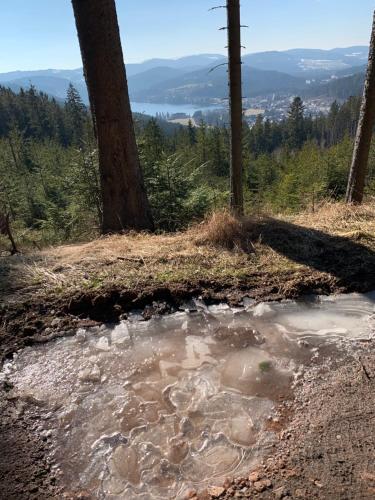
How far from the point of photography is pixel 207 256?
476 cm

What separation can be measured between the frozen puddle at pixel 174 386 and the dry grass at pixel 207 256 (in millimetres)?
535

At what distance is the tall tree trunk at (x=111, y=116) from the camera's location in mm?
5094

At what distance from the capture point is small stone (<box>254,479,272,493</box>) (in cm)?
217

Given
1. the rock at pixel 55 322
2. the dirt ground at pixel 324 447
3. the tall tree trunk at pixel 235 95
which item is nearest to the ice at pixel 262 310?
the dirt ground at pixel 324 447

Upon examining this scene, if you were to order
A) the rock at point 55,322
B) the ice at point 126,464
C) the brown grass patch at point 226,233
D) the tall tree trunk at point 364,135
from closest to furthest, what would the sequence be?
the ice at point 126,464
the rock at point 55,322
the brown grass patch at point 226,233
the tall tree trunk at point 364,135

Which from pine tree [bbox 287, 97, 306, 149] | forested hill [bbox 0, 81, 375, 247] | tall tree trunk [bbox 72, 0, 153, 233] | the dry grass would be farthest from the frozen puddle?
pine tree [bbox 287, 97, 306, 149]

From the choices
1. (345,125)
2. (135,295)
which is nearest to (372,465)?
(135,295)

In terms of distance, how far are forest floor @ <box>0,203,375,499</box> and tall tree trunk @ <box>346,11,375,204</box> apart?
598 millimetres

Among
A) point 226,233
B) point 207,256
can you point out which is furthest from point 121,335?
point 226,233

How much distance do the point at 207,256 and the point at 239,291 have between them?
788mm

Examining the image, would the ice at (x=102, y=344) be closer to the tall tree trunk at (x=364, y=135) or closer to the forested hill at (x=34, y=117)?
the tall tree trunk at (x=364, y=135)

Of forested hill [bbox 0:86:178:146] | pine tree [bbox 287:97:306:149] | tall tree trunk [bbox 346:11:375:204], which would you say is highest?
tall tree trunk [bbox 346:11:375:204]

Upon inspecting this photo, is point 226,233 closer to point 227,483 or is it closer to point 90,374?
point 90,374

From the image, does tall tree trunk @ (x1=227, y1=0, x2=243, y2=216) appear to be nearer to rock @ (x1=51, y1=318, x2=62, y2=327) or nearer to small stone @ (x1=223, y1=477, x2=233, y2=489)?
rock @ (x1=51, y1=318, x2=62, y2=327)
